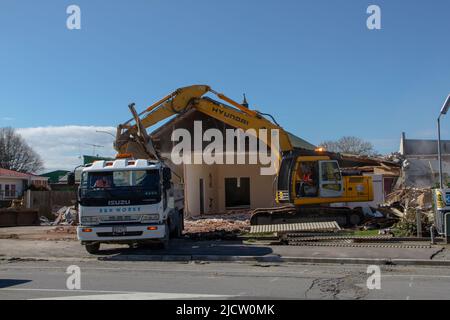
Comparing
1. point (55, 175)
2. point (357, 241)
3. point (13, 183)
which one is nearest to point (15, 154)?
point (55, 175)

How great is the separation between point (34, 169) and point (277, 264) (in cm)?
7695

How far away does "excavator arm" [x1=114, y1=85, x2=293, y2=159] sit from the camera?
1914 centimetres

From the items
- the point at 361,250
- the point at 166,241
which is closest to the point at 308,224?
the point at 361,250

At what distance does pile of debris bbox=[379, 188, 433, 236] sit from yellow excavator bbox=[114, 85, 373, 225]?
161 cm

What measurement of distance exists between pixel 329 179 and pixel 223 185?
12.5 m

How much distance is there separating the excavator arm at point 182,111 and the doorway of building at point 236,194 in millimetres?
11411

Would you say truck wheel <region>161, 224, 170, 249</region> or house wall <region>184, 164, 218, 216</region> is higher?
house wall <region>184, 164, 218, 216</region>

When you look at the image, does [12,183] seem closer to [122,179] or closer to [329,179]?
[329,179]

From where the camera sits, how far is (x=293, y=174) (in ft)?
68.1

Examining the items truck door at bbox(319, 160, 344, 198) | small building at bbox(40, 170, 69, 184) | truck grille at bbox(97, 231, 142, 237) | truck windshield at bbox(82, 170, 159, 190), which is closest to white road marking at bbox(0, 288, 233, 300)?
truck grille at bbox(97, 231, 142, 237)

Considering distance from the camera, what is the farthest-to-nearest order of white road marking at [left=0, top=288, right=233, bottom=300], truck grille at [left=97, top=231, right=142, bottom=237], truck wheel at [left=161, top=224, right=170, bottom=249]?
truck wheel at [left=161, top=224, right=170, bottom=249] → truck grille at [left=97, top=231, right=142, bottom=237] → white road marking at [left=0, top=288, right=233, bottom=300]

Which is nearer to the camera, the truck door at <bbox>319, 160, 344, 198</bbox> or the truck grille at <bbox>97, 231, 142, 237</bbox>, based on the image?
the truck grille at <bbox>97, 231, 142, 237</bbox>

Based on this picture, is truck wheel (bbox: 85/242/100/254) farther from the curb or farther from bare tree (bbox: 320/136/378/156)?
bare tree (bbox: 320/136/378/156)
